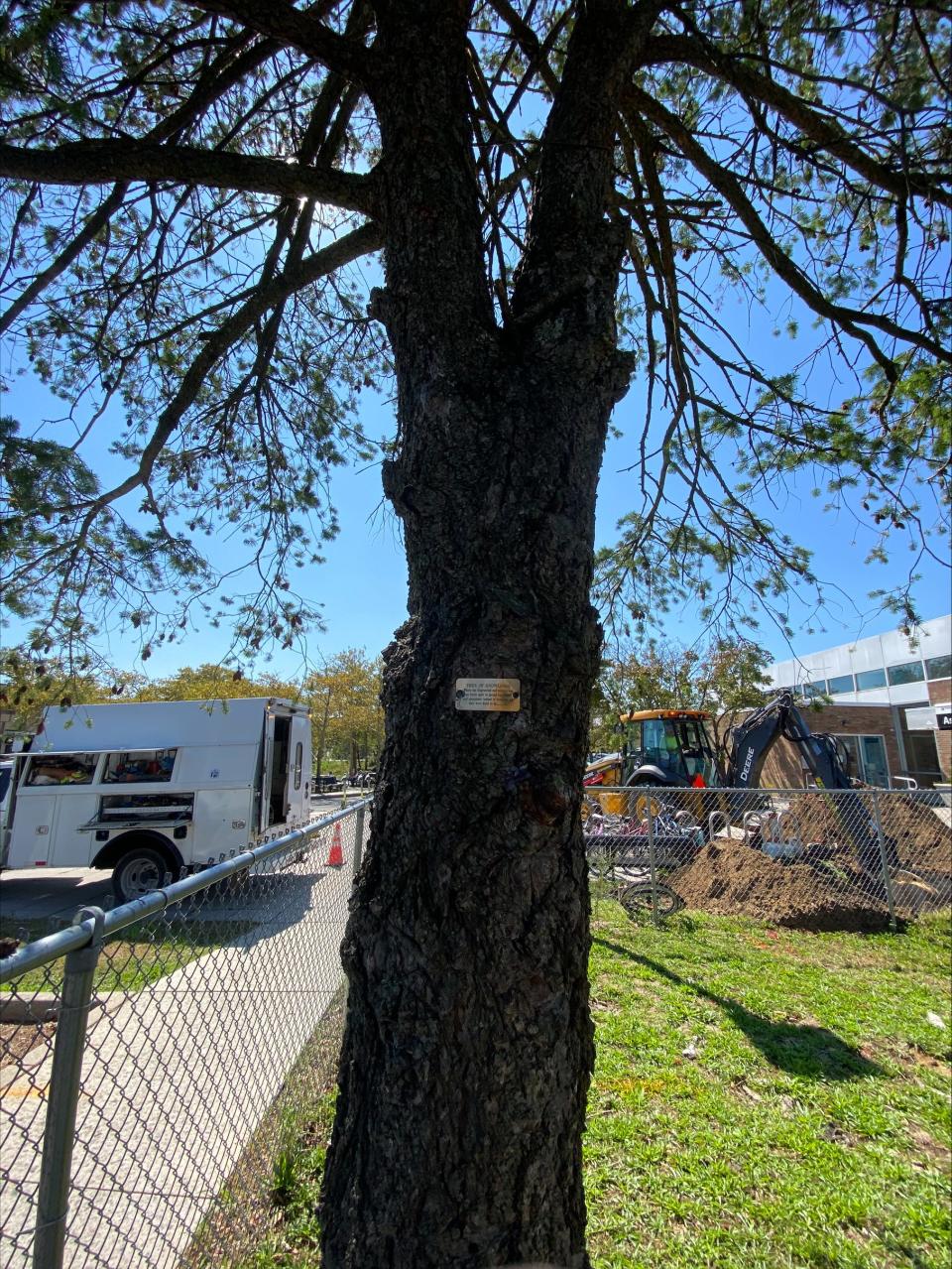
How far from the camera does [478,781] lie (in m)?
1.57

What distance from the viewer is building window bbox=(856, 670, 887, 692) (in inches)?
1241

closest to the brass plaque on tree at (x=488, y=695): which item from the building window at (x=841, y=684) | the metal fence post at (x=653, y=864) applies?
the metal fence post at (x=653, y=864)

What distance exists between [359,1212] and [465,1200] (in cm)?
25

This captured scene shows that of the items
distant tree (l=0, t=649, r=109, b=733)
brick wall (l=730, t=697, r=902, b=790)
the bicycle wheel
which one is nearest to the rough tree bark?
distant tree (l=0, t=649, r=109, b=733)

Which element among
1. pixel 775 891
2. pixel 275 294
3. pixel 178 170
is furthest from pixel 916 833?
pixel 178 170

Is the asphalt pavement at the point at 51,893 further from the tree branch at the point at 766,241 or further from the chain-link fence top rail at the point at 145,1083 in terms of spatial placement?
the tree branch at the point at 766,241

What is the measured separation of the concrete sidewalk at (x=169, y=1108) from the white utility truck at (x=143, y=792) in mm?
3886

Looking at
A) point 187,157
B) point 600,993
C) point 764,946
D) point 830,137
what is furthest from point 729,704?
point 187,157

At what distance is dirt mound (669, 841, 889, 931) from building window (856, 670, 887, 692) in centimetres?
2751

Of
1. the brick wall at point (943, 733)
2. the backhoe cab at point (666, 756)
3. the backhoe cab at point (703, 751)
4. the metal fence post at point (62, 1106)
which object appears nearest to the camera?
the metal fence post at point (62, 1106)

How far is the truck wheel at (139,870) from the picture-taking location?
884 centimetres

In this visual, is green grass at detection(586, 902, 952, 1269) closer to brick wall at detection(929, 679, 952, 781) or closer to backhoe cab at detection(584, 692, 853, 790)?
backhoe cab at detection(584, 692, 853, 790)

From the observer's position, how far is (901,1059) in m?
4.08

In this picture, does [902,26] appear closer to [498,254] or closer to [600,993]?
[498,254]
